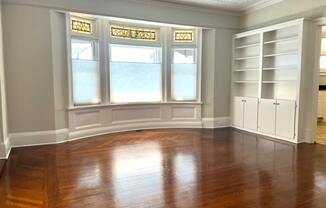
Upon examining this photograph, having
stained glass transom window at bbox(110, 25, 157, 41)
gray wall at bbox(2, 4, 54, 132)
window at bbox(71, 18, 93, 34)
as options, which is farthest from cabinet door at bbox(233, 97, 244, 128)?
gray wall at bbox(2, 4, 54, 132)

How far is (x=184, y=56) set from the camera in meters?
6.39

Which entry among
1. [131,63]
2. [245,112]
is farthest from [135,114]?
[245,112]

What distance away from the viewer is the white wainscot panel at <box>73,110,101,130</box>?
5.11 metres

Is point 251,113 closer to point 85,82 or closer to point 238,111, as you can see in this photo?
point 238,111

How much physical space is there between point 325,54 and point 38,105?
774cm

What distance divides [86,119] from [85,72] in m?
0.99

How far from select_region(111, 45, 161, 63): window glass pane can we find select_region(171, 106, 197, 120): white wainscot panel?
132cm

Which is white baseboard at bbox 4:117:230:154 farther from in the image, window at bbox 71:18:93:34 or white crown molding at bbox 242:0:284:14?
white crown molding at bbox 242:0:284:14

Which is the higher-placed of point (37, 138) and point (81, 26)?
point (81, 26)

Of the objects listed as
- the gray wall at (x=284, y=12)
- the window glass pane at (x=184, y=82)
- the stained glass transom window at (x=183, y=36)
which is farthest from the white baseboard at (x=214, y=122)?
the gray wall at (x=284, y=12)

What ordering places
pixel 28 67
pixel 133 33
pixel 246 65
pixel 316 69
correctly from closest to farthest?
pixel 28 67 < pixel 316 69 < pixel 133 33 < pixel 246 65

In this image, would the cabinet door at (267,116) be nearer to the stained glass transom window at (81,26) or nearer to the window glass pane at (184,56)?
the window glass pane at (184,56)

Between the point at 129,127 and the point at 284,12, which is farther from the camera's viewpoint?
the point at 129,127

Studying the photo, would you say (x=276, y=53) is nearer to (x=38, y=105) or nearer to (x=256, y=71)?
(x=256, y=71)
